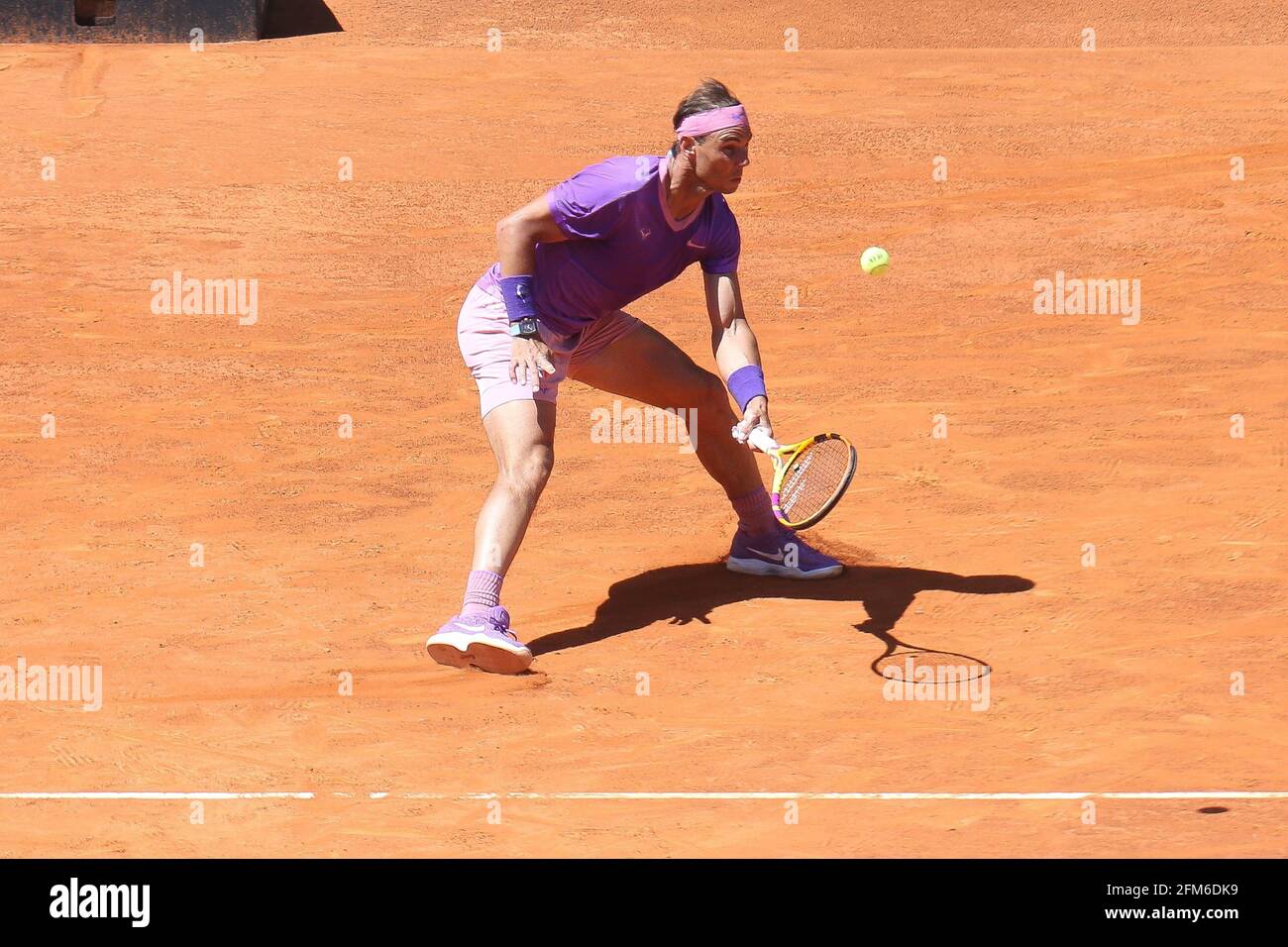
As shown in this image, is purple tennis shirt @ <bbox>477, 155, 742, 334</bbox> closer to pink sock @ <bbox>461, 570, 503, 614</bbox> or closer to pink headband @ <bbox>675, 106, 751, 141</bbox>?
pink headband @ <bbox>675, 106, 751, 141</bbox>

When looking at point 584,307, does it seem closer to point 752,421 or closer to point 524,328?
point 524,328

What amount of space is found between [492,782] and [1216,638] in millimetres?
2830

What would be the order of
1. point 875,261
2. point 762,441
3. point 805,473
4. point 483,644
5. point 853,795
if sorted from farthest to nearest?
1. point 875,261
2. point 805,473
3. point 483,644
4. point 762,441
5. point 853,795

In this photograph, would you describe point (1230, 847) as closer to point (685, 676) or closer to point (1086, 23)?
point (685, 676)

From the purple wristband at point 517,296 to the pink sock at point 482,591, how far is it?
941mm

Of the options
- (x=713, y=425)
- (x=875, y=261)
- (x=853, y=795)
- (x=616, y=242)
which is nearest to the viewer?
(x=853, y=795)

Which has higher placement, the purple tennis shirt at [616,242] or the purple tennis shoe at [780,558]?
the purple tennis shirt at [616,242]

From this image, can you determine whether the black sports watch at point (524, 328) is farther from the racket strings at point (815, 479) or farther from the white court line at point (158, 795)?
the white court line at point (158, 795)

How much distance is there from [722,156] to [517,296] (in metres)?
0.90

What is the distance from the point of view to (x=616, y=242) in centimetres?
645

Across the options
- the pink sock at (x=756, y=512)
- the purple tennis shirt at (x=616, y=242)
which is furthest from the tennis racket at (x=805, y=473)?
the purple tennis shirt at (x=616, y=242)

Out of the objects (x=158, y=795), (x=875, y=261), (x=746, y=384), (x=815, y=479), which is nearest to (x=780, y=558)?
(x=815, y=479)

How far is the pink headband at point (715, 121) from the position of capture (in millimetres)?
6141

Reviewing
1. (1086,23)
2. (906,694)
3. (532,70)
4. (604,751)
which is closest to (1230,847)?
(906,694)
